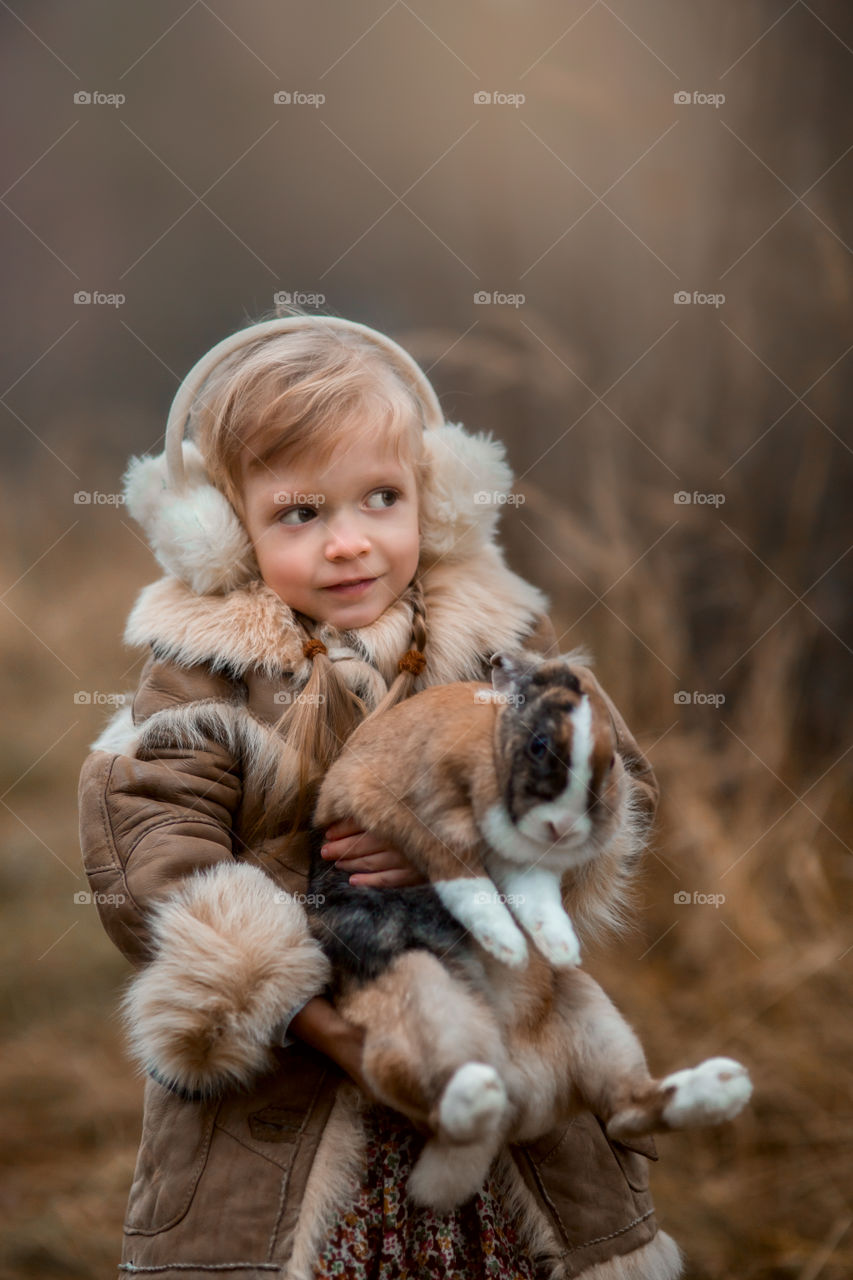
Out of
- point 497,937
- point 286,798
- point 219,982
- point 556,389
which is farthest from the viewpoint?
point 556,389

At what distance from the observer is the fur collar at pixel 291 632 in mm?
1115

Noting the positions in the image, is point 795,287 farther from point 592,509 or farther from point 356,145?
point 356,145

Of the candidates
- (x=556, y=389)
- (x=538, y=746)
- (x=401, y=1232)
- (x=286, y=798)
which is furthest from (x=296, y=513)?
(x=556, y=389)

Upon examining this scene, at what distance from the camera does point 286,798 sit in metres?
1.10

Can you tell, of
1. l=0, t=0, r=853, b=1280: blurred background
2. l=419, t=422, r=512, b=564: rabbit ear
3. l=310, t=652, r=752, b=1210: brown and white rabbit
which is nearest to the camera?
l=310, t=652, r=752, b=1210: brown and white rabbit

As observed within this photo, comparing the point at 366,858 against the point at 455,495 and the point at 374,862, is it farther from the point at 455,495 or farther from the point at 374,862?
the point at 455,495

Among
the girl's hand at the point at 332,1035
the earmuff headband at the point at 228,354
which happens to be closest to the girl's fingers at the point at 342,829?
the girl's hand at the point at 332,1035

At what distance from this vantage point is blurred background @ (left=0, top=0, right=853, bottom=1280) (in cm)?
184

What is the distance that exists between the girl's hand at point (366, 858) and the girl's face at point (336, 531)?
23cm

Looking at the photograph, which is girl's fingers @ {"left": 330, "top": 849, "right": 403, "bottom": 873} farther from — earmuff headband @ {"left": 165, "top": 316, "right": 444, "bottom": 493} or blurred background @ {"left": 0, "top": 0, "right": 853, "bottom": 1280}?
blurred background @ {"left": 0, "top": 0, "right": 853, "bottom": 1280}

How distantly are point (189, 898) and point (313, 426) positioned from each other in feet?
1.57

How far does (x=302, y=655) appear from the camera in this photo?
3.67 feet

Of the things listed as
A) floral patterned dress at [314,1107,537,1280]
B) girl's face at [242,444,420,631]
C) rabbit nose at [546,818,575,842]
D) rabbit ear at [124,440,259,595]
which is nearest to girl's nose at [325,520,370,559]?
girl's face at [242,444,420,631]

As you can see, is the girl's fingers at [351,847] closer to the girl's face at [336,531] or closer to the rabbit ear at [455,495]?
the girl's face at [336,531]
